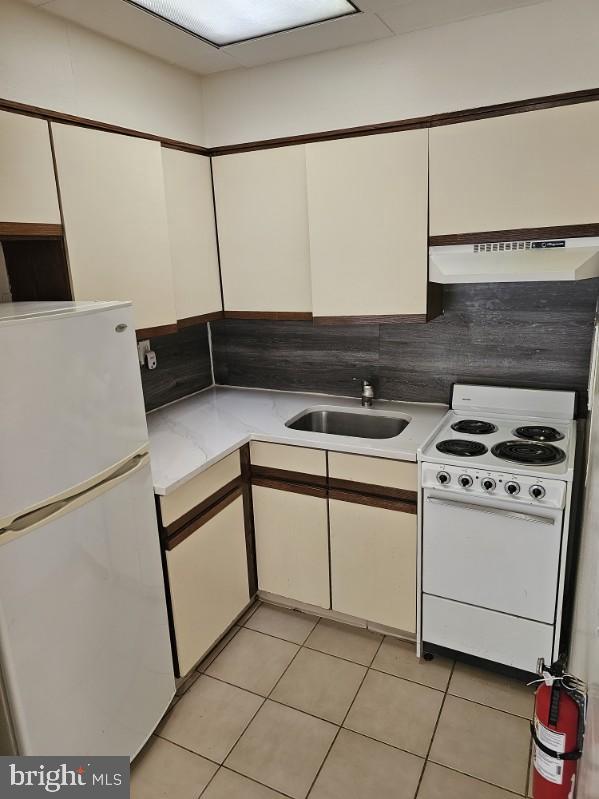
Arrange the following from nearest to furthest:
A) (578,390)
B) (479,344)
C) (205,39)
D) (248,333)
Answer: (205,39) < (578,390) < (479,344) < (248,333)

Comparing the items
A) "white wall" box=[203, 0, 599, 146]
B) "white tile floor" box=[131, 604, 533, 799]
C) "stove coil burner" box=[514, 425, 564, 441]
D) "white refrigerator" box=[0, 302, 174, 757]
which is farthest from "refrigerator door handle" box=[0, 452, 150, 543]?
"white wall" box=[203, 0, 599, 146]

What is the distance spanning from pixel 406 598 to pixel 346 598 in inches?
11.6

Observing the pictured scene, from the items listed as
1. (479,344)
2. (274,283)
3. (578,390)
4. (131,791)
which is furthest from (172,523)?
(578,390)

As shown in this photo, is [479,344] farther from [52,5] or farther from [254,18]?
[52,5]

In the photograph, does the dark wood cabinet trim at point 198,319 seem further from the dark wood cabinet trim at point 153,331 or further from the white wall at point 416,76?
the white wall at point 416,76

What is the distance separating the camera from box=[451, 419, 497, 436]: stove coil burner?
2.34 meters

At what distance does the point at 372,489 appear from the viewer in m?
2.29

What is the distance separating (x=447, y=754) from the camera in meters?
1.92

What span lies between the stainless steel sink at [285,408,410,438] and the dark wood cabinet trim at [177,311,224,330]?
2.20 feet

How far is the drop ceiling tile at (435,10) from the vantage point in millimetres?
1984

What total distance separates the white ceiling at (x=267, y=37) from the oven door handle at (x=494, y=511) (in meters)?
1.85

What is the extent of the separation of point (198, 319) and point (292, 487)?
951 millimetres

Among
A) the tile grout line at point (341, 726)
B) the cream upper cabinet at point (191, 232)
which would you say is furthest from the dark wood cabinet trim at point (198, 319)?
the tile grout line at point (341, 726)

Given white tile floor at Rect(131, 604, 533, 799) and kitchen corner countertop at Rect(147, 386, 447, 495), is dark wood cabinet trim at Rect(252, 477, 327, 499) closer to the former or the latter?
kitchen corner countertop at Rect(147, 386, 447, 495)
